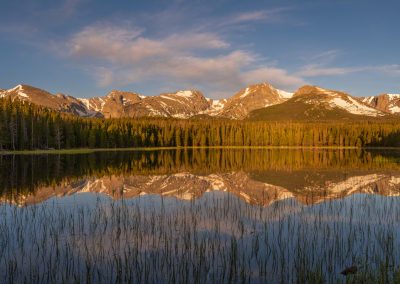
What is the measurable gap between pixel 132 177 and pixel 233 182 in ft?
47.0

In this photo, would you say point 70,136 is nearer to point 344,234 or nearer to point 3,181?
point 3,181

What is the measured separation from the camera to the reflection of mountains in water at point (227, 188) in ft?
116

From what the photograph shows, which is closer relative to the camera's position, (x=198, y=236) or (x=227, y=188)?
(x=198, y=236)

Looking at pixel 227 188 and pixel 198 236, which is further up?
pixel 198 236

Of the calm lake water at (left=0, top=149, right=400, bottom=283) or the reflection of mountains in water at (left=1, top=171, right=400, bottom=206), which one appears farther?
the reflection of mountains in water at (left=1, top=171, right=400, bottom=206)

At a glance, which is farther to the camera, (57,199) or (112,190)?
(112,190)

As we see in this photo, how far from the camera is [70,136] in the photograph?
6063 inches

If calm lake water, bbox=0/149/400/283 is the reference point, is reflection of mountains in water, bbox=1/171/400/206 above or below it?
below

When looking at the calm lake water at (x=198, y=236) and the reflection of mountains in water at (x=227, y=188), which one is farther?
the reflection of mountains in water at (x=227, y=188)

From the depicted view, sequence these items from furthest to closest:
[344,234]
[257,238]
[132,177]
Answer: [132,177]
[344,234]
[257,238]

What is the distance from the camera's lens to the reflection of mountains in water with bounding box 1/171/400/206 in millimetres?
35406

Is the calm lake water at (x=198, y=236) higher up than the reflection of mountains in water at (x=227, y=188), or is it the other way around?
the calm lake water at (x=198, y=236)

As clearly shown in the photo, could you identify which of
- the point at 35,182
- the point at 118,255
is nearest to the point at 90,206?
the point at 118,255

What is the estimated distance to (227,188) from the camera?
42.4 m
